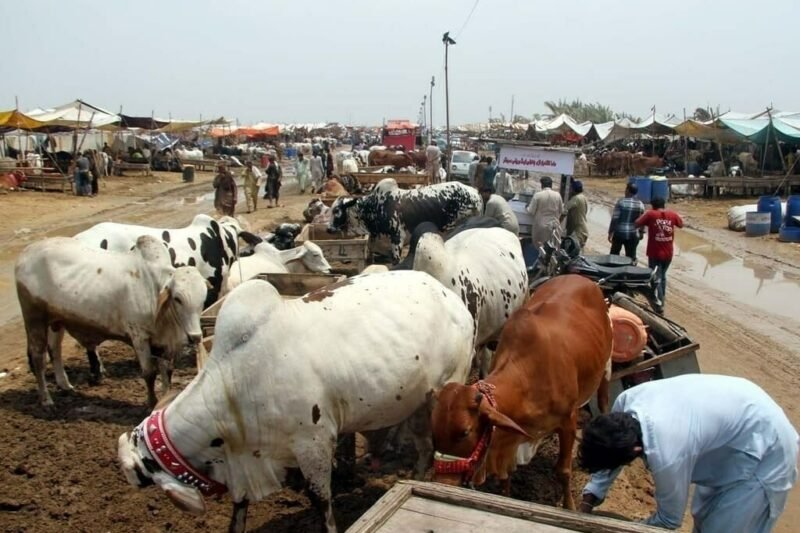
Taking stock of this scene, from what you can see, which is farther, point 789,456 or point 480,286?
point 480,286

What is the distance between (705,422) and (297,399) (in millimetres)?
2053

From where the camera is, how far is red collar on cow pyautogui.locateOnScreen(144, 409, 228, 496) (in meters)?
3.66

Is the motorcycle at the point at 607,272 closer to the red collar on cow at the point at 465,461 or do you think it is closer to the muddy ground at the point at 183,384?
the muddy ground at the point at 183,384

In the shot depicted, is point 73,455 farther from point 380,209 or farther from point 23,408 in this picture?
point 380,209

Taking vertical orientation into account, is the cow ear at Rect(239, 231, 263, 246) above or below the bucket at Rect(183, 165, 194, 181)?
below

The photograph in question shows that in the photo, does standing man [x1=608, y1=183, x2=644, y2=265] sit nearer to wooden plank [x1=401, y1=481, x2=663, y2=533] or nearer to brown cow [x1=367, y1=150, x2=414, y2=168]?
wooden plank [x1=401, y1=481, x2=663, y2=533]

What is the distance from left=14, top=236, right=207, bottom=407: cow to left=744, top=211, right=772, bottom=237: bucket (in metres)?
15.9

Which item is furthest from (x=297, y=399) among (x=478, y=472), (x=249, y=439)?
(x=478, y=472)

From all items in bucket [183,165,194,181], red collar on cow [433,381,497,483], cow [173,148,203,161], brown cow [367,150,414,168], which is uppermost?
cow [173,148,203,161]

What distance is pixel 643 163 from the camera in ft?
117

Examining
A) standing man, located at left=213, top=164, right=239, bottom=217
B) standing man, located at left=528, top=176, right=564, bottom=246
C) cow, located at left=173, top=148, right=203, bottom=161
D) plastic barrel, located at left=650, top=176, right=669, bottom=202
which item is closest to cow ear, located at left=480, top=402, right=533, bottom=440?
standing man, located at left=528, top=176, right=564, bottom=246

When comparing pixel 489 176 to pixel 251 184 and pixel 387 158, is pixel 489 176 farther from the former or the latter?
pixel 387 158

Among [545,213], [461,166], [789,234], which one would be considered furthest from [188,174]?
[789,234]

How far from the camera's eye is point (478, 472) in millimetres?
3672
